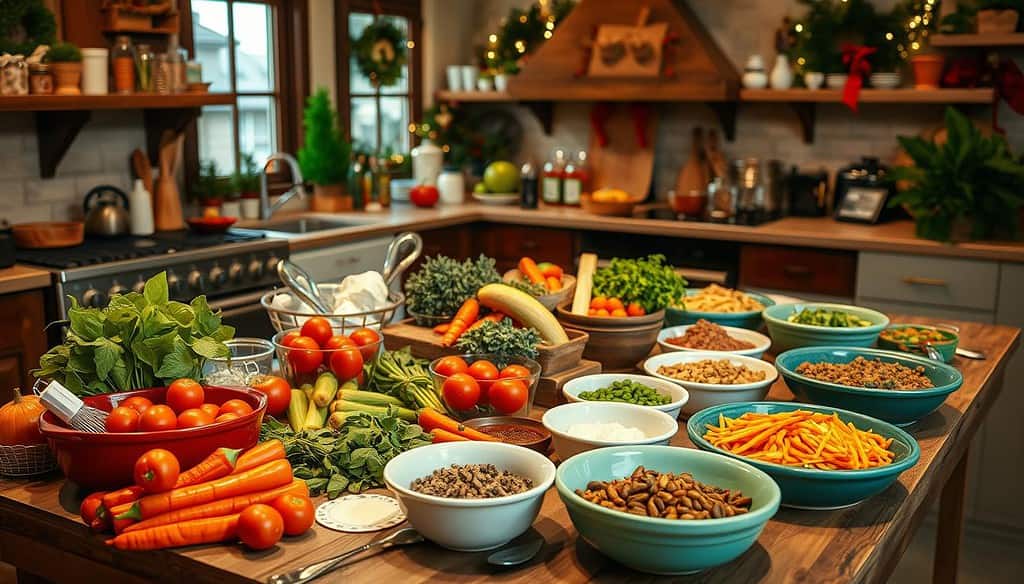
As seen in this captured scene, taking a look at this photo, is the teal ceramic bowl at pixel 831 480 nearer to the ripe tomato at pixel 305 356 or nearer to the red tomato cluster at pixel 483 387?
the red tomato cluster at pixel 483 387

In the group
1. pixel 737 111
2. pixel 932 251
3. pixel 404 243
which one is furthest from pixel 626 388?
pixel 737 111

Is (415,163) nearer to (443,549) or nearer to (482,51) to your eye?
(482,51)

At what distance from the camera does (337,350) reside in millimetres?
1900

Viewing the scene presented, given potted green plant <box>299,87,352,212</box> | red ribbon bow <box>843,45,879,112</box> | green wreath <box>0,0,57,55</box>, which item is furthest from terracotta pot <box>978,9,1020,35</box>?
green wreath <box>0,0,57,55</box>

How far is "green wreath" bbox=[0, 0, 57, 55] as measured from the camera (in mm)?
3467

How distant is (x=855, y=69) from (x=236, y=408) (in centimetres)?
371

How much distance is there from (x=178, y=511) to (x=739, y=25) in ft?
14.0

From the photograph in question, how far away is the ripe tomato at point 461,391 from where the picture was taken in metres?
1.76

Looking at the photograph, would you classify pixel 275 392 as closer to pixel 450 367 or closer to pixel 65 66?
pixel 450 367

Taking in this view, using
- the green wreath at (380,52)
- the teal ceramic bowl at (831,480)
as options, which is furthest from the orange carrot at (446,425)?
the green wreath at (380,52)

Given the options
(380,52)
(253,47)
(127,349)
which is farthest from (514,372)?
(380,52)

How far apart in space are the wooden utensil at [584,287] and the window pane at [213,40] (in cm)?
276

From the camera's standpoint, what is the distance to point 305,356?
189 cm

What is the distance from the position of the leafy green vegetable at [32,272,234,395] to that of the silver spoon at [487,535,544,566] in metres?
0.63
